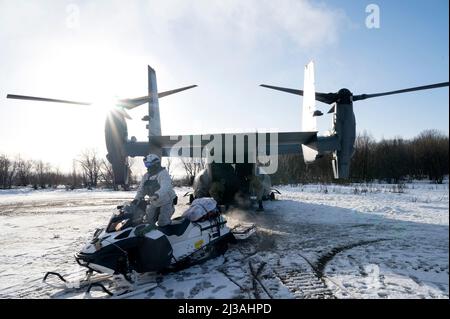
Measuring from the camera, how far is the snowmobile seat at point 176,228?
4.81m

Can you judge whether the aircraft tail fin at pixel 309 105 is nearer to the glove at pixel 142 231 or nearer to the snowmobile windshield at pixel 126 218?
the snowmobile windshield at pixel 126 218

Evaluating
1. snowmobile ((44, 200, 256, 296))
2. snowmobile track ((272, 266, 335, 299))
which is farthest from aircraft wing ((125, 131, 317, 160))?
snowmobile track ((272, 266, 335, 299))

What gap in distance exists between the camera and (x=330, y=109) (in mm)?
8445

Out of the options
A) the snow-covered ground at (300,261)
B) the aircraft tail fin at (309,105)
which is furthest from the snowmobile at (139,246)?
the aircraft tail fin at (309,105)

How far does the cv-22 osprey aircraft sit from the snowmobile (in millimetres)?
3991

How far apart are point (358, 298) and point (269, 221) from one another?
6.17 metres

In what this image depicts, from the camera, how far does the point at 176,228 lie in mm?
4957

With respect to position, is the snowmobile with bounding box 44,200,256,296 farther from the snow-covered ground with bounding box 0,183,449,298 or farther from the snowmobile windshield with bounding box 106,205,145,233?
the snow-covered ground with bounding box 0,183,449,298

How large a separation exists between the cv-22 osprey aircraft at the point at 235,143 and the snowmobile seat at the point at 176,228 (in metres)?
3.92

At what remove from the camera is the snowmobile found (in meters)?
4.00

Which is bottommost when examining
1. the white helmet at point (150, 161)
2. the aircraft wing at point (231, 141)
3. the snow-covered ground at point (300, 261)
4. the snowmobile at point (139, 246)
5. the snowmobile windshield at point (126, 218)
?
the snow-covered ground at point (300, 261)
